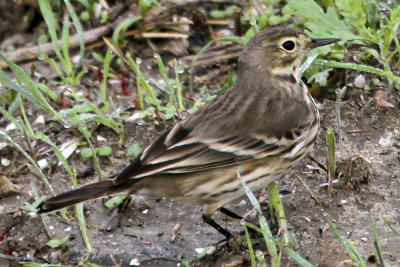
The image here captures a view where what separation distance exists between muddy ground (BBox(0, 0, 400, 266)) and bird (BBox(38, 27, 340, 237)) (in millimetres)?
268

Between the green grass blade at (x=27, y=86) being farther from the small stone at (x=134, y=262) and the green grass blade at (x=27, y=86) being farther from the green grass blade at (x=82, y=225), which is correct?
the small stone at (x=134, y=262)

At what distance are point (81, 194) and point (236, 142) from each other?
3.12ft

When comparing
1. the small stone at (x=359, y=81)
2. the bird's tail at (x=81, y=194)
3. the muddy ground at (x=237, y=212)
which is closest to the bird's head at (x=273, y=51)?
the muddy ground at (x=237, y=212)

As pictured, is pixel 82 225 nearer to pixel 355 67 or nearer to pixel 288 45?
pixel 288 45

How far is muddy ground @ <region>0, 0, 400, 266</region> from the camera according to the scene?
194 inches

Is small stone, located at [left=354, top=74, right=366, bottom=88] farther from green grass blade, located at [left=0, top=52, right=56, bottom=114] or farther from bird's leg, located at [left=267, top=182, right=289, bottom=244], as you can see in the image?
green grass blade, located at [left=0, top=52, right=56, bottom=114]

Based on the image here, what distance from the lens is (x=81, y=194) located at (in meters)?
4.68

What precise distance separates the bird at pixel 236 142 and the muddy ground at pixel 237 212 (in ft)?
0.88

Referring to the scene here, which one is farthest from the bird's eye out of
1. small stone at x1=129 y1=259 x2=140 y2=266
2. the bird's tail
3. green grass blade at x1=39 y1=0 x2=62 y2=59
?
green grass blade at x1=39 y1=0 x2=62 y2=59

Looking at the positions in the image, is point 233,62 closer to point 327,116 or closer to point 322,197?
point 327,116

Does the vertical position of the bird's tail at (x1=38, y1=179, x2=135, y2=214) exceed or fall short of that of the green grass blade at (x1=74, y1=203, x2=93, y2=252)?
it exceeds it

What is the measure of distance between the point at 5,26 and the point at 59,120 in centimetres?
166

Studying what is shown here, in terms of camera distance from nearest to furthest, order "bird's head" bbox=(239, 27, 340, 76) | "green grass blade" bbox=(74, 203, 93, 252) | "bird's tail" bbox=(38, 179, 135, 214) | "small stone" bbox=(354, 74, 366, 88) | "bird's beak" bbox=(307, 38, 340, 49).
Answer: "bird's tail" bbox=(38, 179, 135, 214)
"green grass blade" bbox=(74, 203, 93, 252)
"bird's head" bbox=(239, 27, 340, 76)
"bird's beak" bbox=(307, 38, 340, 49)
"small stone" bbox=(354, 74, 366, 88)

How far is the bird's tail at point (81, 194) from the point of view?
15.3 feet
